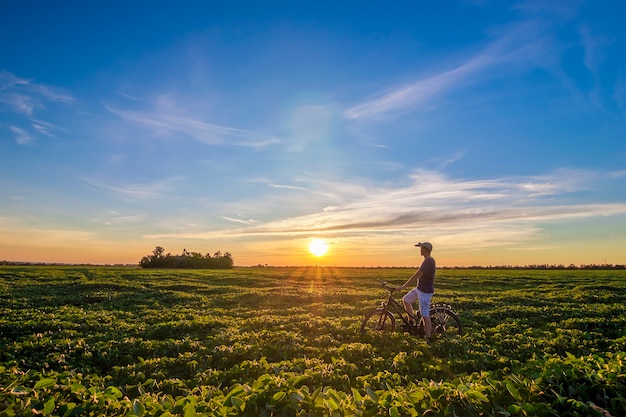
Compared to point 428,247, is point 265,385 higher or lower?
lower

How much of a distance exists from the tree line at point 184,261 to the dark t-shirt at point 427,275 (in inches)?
4650

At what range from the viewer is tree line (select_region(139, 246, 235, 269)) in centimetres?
→ 12338

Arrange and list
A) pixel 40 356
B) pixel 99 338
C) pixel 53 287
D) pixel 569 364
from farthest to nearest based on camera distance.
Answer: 1. pixel 53 287
2. pixel 99 338
3. pixel 40 356
4. pixel 569 364

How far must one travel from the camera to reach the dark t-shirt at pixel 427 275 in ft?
42.1

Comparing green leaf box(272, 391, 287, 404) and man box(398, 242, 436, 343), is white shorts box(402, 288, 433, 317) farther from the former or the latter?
green leaf box(272, 391, 287, 404)

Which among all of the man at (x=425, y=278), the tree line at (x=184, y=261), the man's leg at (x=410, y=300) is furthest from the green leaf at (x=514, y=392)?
the tree line at (x=184, y=261)

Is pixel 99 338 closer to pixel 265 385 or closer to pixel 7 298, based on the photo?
pixel 265 385

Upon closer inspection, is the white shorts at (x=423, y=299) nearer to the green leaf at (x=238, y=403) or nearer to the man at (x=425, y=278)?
the man at (x=425, y=278)

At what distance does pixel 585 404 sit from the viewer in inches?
195

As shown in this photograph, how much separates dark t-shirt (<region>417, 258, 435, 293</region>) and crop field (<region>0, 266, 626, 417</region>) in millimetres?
1994

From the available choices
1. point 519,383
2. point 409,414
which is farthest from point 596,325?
point 409,414

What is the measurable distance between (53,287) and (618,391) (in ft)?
135

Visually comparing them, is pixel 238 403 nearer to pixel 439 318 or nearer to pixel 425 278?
pixel 425 278

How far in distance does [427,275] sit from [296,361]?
17.1 ft
